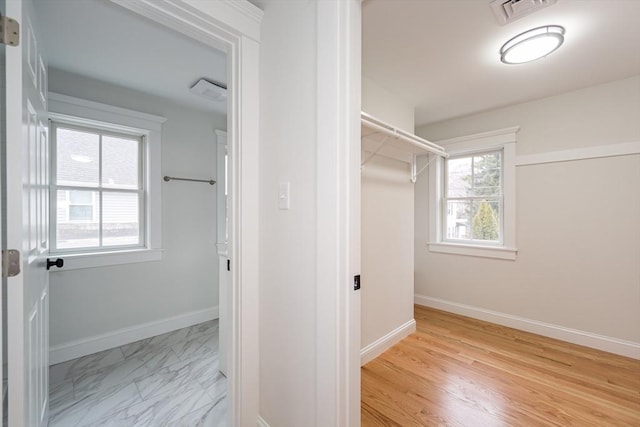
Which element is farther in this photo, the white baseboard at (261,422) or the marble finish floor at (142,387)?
the marble finish floor at (142,387)

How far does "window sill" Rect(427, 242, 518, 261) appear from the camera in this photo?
295cm

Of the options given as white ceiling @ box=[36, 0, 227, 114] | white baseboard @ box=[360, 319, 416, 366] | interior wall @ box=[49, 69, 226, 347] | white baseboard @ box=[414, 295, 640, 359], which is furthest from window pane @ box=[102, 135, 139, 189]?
white baseboard @ box=[414, 295, 640, 359]

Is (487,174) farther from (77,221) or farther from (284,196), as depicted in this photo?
(77,221)

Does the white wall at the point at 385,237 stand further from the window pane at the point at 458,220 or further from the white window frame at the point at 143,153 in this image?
the white window frame at the point at 143,153

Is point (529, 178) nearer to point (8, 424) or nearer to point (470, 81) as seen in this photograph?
point (470, 81)

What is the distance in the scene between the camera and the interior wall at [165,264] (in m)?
2.32

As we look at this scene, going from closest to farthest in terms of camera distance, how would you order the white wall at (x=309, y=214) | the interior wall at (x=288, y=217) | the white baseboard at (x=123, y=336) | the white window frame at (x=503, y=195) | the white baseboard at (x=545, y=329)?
1. the white wall at (x=309, y=214)
2. the interior wall at (x=288, y=217)
3. the white baseboard at (x=123, y=336)
4. the white baseboard at (x=545, y=329)
5. the white window frame at (x=503, y=195)

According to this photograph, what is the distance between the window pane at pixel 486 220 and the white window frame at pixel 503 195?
7 cm

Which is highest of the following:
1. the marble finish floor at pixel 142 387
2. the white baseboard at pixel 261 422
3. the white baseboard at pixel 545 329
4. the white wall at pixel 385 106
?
the white wall at pixel 385 106

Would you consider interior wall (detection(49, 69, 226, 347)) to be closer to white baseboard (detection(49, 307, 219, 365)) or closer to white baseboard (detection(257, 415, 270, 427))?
white baseboard (detection(49, 307, 219, 365))

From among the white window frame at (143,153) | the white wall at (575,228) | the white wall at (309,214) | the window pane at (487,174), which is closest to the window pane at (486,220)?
the window pane at (487,174)

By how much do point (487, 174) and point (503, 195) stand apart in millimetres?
320

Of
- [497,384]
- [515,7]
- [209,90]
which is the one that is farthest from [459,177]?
[209,90]

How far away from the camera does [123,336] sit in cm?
255
